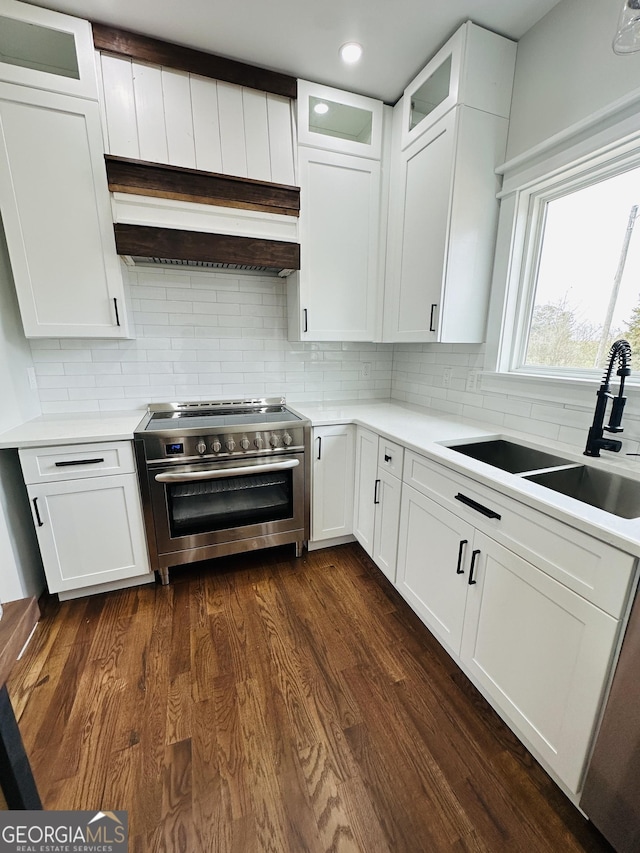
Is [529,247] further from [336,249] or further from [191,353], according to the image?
[191,353]

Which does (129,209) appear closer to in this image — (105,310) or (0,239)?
(105,310)

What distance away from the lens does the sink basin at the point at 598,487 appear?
1.24 m

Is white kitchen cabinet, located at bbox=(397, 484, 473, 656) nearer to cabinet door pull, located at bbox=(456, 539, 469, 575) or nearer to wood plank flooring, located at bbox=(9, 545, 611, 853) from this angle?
cabinet door pull, located at bbox=(456, 539, 469, 575)

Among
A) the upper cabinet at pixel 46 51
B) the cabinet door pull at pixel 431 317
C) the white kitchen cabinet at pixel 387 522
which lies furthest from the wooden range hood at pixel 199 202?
the white kitchen cabinet at pixel 387 522

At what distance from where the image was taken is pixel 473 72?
1.62m

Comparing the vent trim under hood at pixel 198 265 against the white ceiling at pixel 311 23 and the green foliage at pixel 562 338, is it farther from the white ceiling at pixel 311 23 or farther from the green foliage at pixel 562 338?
the green foliage at pixel 562 338

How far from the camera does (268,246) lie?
1.97 meters

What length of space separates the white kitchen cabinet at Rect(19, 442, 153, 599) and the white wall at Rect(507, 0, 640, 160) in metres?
2.50

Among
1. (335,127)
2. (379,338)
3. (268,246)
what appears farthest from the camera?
(379,338)

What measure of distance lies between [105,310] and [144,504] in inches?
42.0

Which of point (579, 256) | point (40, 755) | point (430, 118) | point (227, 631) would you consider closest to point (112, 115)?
point (430, 118)

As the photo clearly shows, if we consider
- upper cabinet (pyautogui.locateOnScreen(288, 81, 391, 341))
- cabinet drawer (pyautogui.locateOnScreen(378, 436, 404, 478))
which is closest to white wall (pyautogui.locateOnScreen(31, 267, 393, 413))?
upper cabinet (pyautogui.locateOnScreen(288, 81, 391, 341))

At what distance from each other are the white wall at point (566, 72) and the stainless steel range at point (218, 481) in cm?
181

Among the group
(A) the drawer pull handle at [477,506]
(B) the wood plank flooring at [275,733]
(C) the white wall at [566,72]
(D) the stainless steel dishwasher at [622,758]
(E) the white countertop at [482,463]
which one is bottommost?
(B) the wood plank flooring at [275,733]
